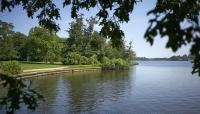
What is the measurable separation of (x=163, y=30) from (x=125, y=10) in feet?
12.2

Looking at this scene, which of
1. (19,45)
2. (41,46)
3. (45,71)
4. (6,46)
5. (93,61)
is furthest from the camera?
(19,45)

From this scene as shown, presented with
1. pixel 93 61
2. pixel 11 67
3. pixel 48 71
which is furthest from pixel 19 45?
pixel 11 67

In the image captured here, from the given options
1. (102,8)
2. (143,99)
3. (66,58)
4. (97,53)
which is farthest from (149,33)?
(97,53)

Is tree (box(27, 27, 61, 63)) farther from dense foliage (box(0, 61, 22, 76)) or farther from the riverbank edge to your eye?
dense foliage (box(0, 61, 22, 76))

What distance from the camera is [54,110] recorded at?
2047 centimetres

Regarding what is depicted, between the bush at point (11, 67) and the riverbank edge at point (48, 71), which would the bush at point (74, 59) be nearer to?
the riverbank edge at point (48, 71)

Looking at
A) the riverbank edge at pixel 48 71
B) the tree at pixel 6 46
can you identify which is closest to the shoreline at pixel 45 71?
the riverbank edge at pixel 48 71

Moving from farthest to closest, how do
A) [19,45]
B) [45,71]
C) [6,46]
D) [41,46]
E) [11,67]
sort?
[19,45] < [41,46] < [6,46] < [45,71] < [11,67]

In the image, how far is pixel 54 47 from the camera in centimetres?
8644

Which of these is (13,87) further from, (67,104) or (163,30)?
(67,104)

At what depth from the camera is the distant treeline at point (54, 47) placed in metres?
81.1

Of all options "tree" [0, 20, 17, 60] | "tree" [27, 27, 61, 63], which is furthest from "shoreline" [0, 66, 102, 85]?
"tree" [0, 20, 17, 60]

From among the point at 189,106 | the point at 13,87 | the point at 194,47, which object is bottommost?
the point at 189,106

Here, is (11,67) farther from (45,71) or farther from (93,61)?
(93,61)
